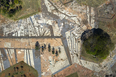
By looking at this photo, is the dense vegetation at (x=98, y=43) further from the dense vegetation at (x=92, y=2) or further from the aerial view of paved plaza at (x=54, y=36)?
the dense vegetation at (x=92, y=2)

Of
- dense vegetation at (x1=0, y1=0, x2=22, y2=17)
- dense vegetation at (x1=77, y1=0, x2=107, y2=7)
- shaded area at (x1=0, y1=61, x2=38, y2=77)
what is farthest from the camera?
shaded area at (x1=0, y1=61, x2=38, y2=77)

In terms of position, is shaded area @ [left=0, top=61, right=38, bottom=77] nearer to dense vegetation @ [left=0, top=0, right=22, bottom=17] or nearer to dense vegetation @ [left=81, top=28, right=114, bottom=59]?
dense vegetation @ [left=0, top=0, right=22, bottom=17]

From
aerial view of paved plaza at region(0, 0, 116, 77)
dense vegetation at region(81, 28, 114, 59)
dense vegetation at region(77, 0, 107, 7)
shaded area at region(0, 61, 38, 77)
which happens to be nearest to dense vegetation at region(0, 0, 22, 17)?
aerial view of paved plaza at region(0, 0, 116, 77)

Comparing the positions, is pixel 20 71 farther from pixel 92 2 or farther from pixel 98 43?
pixel 92 2

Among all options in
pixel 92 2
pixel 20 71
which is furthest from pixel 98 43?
pixel 20 71

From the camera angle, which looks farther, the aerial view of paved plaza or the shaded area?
the shaded area

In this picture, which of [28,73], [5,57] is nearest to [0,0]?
[5,57]
